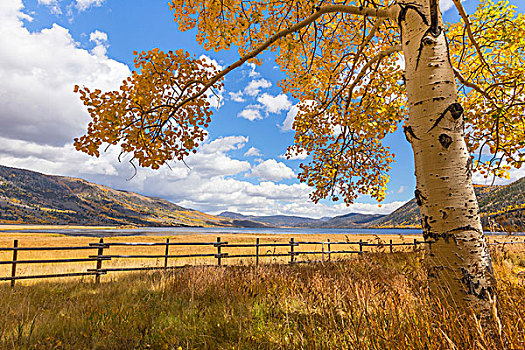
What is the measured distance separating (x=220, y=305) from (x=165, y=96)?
3757mm

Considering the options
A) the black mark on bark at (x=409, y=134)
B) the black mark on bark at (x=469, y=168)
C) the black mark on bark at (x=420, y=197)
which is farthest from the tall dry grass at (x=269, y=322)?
the black mark on bark at (x=409, y=134)

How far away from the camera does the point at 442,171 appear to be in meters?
2.58

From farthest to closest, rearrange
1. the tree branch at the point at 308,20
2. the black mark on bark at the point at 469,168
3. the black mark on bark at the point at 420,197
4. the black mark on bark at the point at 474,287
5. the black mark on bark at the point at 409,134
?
the tree branch at the point at 308,20 → the black mark on bark at the point at 409,134 → the black mark on bark at the point at 420,197 → the black mark on bark at the point at 469,168 → the black mark on bark at the point at 474,287

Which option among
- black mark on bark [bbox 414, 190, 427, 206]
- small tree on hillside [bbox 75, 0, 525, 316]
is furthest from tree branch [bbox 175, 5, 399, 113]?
black mark on bark [bbox 414, 190, 427, 206]

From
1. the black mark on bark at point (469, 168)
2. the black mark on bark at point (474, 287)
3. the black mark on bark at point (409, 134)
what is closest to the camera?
the black mark on bark at point (474, 287)

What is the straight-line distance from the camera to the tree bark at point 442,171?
238cm

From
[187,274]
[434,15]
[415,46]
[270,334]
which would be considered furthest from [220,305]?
[434,15]

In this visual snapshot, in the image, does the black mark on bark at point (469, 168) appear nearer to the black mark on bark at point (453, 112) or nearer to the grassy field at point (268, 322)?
the black mark on bark at point (453, 112)

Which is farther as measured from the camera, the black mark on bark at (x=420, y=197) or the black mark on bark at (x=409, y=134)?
the black mark on bark at (x=409, y=134)

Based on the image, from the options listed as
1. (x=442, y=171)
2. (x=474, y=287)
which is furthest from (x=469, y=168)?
(x=474, y=287)

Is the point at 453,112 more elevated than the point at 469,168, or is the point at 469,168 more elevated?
the point at 453,112

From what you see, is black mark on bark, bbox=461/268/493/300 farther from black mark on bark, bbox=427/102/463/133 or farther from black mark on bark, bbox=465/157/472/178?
Answer: black mark on bark, bbox=427/102/463/133

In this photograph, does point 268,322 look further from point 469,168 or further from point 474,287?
point 469,168

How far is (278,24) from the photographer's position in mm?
5844
